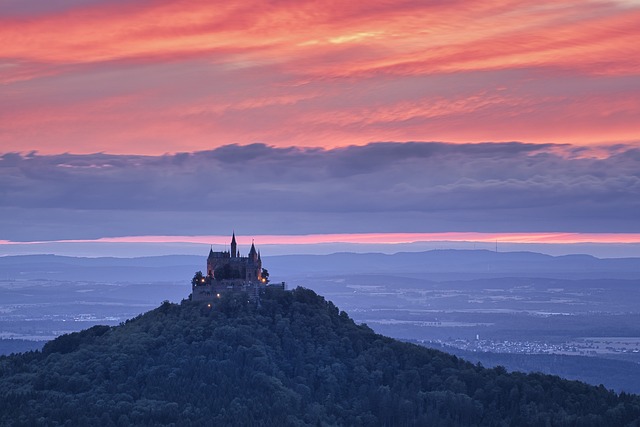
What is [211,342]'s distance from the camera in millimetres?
196750

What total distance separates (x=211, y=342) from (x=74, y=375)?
22002 mm

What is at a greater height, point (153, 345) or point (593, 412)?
point (153, 345)

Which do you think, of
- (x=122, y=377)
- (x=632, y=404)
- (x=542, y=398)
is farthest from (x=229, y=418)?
(x=632, y=404)

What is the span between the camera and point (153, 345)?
199875mm

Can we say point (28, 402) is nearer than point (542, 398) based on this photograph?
Yes

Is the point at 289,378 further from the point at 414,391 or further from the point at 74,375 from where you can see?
the point at 74,375

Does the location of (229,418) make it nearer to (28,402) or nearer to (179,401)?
(179,401)

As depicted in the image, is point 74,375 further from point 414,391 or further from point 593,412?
point 593,412

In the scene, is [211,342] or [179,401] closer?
[179,401]

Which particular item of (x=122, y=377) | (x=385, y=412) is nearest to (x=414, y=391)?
(x=385, y=412)

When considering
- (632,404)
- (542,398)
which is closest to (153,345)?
(542,398)

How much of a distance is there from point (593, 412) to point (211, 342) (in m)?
61.4

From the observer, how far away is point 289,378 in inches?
7830

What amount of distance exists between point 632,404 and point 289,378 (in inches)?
2159
